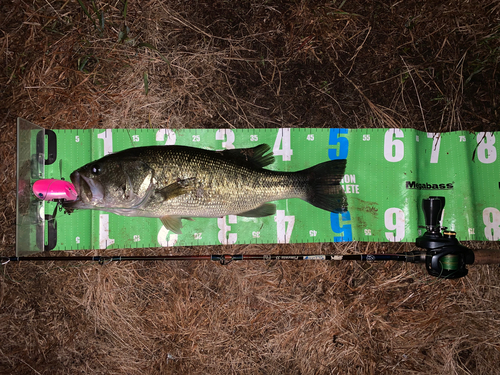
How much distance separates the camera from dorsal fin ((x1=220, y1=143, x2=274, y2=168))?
Result: 124 inches

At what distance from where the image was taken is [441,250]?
296cm

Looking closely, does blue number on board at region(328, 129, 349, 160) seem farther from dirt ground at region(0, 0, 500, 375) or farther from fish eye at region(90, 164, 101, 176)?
fish eye at region(90, 164, 101, 176)

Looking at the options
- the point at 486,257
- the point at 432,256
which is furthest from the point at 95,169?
the point at 486,257

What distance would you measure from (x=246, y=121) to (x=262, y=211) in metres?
A: 1.00

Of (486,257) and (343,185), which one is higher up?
(343,185)

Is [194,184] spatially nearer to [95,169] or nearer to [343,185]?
[95,169]

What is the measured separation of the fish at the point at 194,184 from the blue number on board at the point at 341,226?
0.55ft

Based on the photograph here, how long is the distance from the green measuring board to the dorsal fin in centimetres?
22

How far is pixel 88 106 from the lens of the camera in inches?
137

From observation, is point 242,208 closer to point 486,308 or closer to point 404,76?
point 404,76

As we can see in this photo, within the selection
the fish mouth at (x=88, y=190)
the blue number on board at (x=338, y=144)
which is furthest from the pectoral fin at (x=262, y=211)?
the fish mouth at (x=88, y=190)

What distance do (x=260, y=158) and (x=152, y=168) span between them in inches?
41.0

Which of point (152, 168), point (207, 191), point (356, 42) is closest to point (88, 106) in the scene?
point (152, 168)

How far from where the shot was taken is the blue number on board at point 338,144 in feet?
11.3
